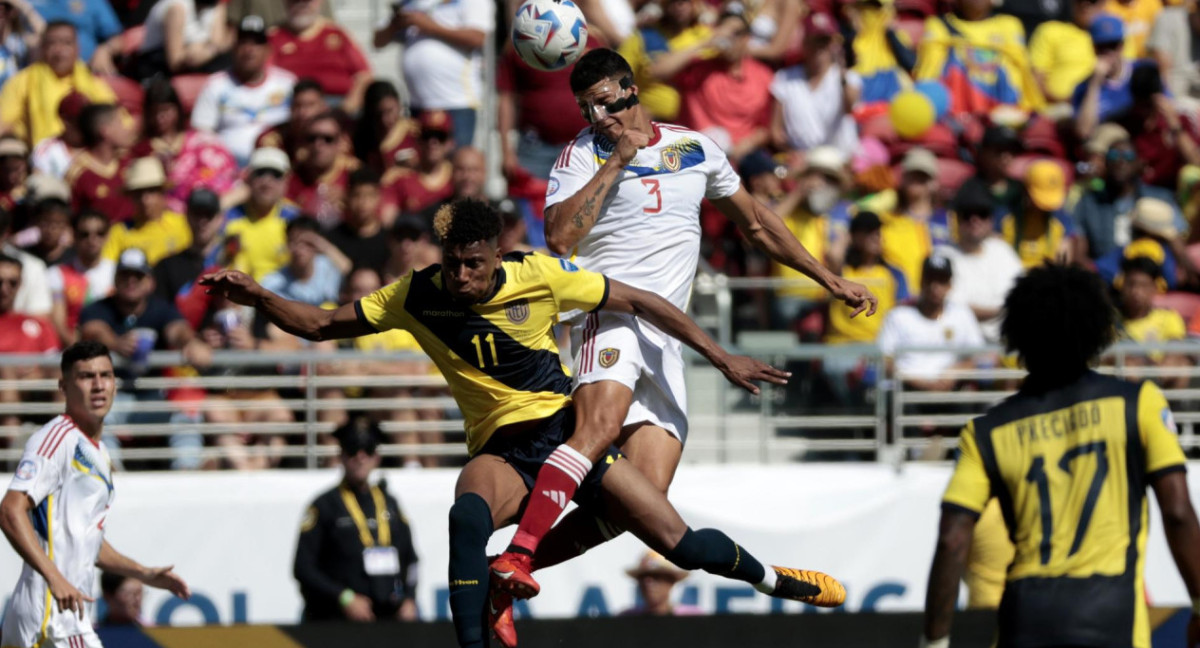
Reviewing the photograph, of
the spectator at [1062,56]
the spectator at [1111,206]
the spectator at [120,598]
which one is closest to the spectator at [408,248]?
the spectator at [120,598]

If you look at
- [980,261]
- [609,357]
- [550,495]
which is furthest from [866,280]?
[550,495]

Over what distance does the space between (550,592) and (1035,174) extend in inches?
185

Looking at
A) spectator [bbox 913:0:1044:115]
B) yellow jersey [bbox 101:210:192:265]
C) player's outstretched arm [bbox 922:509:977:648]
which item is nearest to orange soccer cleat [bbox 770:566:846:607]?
player's outstretched arm [bbox 922:509:977:648]

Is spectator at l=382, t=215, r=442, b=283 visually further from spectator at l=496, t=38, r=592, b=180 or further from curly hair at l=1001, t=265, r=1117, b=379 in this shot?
curly hair at l=1001, t=265, r=1117, b=379

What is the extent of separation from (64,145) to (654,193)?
6.45 meters

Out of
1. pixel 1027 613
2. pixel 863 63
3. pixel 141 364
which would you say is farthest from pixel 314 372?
pixel 1027 613

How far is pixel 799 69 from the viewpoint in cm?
1289

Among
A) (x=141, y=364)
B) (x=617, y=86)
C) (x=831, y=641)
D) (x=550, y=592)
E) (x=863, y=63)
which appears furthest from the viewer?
(x=863, y=63)

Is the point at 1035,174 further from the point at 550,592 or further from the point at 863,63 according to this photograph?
the point at 550,592

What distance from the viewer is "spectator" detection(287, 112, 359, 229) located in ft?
39.2

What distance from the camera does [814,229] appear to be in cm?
1186

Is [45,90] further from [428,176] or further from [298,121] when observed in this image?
[428,176]

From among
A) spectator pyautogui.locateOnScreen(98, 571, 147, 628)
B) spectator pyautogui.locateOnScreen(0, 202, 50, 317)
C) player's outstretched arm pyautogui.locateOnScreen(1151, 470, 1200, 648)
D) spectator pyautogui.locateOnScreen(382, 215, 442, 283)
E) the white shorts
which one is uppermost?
spectator pyautogui.locateOnScreen(382, 215, 442, 283)

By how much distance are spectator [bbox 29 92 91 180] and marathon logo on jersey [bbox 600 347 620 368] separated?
A: 21.0 ft
